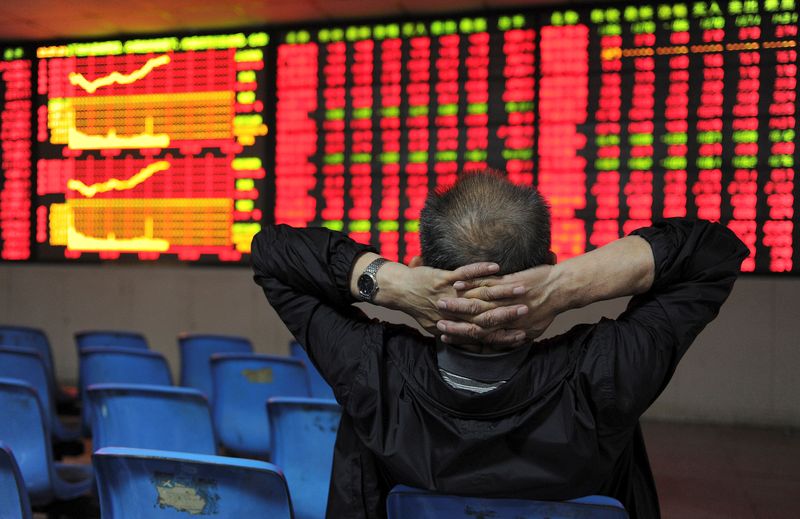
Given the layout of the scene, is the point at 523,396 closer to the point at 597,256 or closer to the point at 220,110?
the point at 597,256

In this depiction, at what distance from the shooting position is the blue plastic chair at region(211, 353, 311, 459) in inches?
114

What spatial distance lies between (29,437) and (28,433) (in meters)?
0.01

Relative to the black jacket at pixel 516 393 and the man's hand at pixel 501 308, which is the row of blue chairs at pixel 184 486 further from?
the man's hand at pixel 501 308

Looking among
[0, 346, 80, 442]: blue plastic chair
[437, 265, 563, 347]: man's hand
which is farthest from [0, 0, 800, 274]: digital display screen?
[437, 265, 563, 347]: man's hand

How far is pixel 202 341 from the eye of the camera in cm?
381

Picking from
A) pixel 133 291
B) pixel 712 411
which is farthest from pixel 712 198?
pixel 133 291

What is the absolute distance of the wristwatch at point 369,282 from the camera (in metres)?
1.10

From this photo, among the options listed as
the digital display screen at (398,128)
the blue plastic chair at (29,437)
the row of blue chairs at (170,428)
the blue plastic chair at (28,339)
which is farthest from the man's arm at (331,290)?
the blue plastic chair at (28,339)

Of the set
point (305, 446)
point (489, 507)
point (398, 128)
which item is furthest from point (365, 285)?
point (398, 128)

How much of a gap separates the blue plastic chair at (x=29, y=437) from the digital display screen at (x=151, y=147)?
10.5ft

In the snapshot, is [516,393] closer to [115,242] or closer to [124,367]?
[124,367]

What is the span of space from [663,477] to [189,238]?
12.6 ft

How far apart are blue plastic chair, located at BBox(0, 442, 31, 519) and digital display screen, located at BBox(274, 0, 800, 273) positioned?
3.56 meters

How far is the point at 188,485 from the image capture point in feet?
4.18
